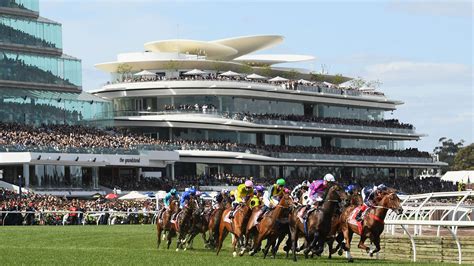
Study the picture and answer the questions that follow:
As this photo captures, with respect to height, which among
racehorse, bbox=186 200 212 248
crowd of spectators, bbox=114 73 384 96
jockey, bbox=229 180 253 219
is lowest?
racehorse, bbox=186 200 212 248

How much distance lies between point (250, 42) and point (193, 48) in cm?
719

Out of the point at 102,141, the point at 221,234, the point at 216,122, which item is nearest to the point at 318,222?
the point at 221,234

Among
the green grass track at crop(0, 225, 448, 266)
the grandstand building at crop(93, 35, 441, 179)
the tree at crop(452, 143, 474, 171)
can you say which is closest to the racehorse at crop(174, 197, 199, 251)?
the green grass track at crop(0, 225, 448, 266)

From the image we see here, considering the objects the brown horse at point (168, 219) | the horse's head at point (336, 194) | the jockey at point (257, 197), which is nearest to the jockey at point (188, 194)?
the brown horse at point (168, 219)

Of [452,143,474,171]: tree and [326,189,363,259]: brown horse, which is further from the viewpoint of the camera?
[452,143,474,171]: tree

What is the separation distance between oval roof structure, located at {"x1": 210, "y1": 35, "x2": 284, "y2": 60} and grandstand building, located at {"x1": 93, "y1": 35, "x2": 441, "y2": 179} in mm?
102

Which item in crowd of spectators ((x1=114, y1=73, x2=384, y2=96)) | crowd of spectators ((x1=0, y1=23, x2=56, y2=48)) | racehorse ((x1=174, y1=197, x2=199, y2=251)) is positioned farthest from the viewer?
crowd of spectators ((x1=114, y1=73, x2=384, y2=96))

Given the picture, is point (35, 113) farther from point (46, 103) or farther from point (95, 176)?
point (95, 176)

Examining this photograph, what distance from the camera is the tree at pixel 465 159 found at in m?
133

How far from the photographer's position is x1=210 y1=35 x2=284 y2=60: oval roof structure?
9394cm

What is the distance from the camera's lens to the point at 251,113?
83.1 meters

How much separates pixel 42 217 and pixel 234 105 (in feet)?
113

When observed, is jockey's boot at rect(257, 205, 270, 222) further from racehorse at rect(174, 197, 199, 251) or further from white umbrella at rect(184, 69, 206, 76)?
white umbrella at rect(184, 69, 206, 76)

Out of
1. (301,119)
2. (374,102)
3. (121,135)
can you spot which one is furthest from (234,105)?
(374,102)
